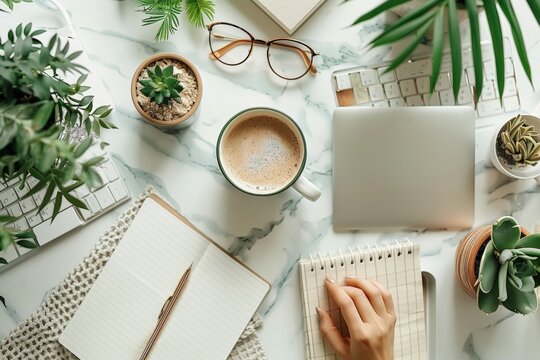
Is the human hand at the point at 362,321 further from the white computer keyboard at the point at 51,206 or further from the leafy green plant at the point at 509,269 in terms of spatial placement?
the white computer keyboard at the point at 51,206

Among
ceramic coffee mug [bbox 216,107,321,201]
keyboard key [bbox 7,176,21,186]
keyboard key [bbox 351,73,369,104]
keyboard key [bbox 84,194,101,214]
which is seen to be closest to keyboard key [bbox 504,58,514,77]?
keyboard key [bbox 351,73,369,104]

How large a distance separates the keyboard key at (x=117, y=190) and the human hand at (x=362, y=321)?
14.2 inches

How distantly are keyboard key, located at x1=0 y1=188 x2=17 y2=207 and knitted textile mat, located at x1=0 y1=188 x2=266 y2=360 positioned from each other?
0.49 ft

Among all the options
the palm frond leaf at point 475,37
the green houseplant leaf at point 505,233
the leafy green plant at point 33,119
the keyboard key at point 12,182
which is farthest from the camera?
the keyboard key at point 12,182

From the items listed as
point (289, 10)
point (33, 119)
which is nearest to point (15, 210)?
point (33, 119)

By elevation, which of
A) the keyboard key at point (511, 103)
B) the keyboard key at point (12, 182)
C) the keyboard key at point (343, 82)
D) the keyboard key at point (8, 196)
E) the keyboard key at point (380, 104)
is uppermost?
the keyboard key at point (12, 182)

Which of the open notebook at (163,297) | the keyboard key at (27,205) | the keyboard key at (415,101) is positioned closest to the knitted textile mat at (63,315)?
the open notebook at (163,297)

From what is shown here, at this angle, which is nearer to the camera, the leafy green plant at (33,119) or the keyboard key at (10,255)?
the leafy green plant at (33,119)

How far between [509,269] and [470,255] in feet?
0.26

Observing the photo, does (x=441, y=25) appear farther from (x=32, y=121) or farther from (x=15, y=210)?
(x=15, y=210)

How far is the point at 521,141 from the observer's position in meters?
0.85

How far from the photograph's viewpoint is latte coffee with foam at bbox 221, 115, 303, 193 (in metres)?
0.83

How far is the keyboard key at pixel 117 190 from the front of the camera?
2.85ft

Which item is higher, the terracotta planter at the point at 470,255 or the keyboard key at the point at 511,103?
the keyboard key at the point at 511,103
